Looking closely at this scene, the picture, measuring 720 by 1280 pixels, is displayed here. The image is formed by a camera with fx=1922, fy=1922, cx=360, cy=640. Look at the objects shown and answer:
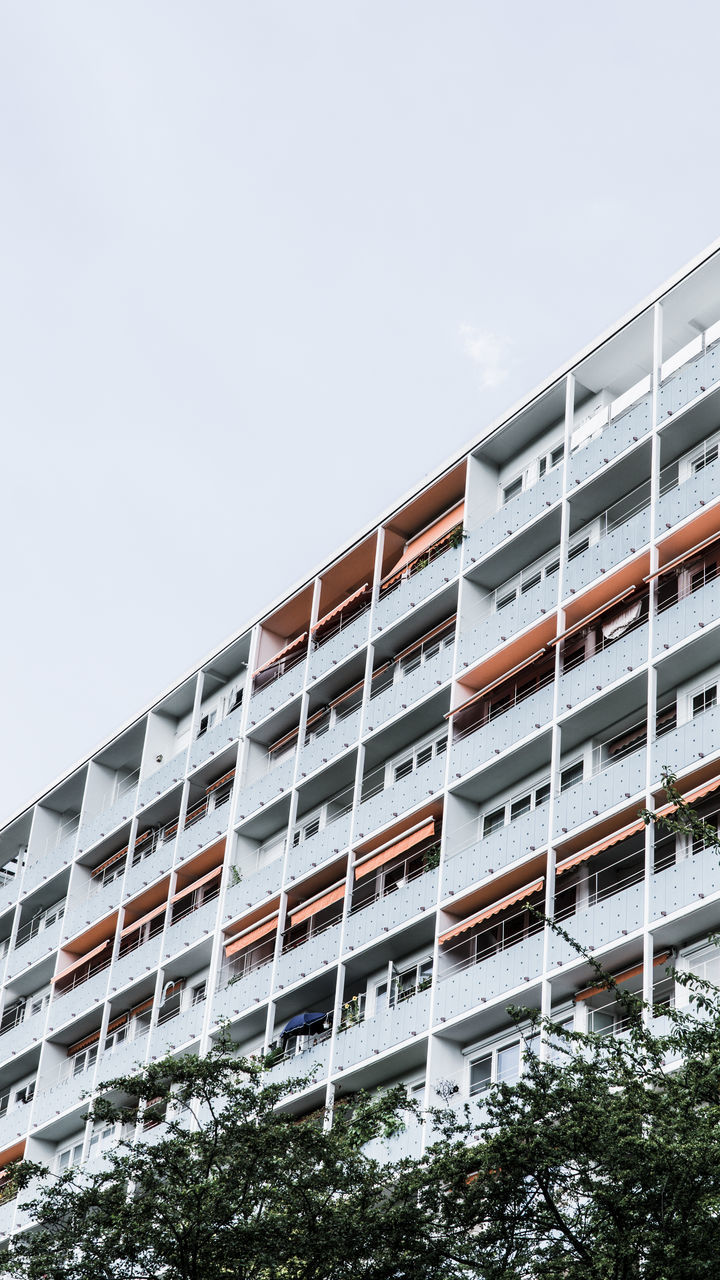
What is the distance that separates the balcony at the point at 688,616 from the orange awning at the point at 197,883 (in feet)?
55.4

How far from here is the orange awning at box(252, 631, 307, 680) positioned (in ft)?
170

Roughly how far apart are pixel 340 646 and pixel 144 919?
33.1 ft

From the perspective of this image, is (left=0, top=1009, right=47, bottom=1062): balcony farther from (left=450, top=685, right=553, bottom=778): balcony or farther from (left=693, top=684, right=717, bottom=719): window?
(left=693, top=684, right=717, bottom=719): window

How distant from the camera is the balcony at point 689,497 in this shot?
38.6 m

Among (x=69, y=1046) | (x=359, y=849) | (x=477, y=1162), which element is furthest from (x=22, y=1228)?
(x=477, y=1162)

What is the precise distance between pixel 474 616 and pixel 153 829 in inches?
594

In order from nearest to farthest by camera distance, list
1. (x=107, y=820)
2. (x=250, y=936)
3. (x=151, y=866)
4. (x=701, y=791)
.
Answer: (x=701, y=791) < (x=250, y=936) < (x=151, y=866) < (x=107, y=820)

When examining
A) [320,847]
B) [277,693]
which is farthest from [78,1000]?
[320,847]

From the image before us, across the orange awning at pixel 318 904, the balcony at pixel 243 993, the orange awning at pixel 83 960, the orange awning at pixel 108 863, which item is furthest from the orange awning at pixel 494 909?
the orange awning at pixel 108 863

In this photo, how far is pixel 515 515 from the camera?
44.8 m

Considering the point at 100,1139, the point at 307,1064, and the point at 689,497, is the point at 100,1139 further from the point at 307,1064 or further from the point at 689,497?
the point at 689,497

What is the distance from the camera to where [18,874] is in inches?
2462

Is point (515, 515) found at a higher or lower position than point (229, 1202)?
higher

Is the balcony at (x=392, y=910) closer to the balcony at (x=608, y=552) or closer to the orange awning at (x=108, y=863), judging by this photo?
the balcony at (x=608, y=552)
